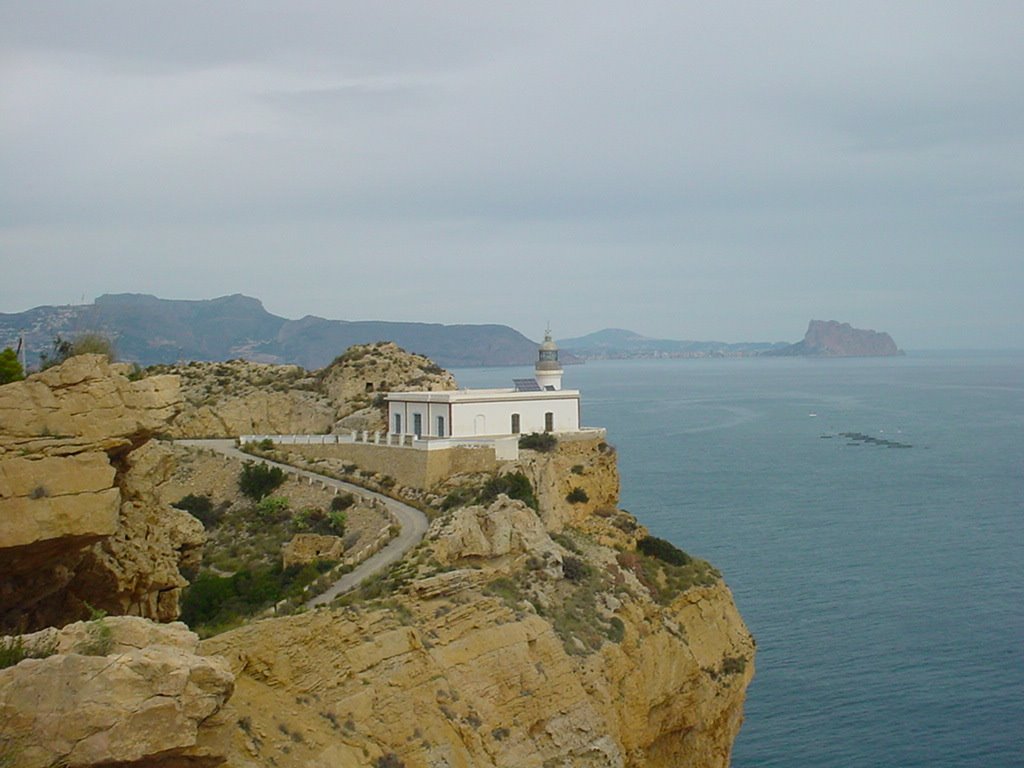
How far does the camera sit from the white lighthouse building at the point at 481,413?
115ft

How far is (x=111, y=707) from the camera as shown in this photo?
29.3 feet

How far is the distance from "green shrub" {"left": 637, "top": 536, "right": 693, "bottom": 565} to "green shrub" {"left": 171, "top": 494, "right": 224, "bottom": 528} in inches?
476

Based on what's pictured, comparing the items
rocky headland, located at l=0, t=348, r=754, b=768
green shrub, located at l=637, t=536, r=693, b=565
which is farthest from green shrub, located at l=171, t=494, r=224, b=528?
green shrub, located at l=637, t=536, r=693, b=565

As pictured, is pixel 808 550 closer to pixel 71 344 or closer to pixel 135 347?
pixel 71 344

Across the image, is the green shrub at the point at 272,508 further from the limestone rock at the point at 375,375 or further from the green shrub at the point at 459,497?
the limestone rock at the point at 375,375

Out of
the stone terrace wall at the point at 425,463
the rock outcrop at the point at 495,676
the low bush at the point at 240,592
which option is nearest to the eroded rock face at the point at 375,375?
the stone terrace wall at the point at 425,463

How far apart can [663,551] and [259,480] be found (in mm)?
11853

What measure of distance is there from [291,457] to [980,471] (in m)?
52.9

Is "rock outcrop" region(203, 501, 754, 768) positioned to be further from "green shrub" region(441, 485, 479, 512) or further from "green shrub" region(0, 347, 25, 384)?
"green shrub" region(0, 347, 25, 384)

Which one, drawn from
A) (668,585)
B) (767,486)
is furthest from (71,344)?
(767,486)

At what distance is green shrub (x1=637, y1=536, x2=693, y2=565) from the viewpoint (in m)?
32.1

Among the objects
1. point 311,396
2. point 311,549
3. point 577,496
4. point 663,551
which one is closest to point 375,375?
point 311,396

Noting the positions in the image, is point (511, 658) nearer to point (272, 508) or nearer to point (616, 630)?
point (616, 630)

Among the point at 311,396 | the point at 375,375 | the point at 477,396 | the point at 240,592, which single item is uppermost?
the point at 375,375
